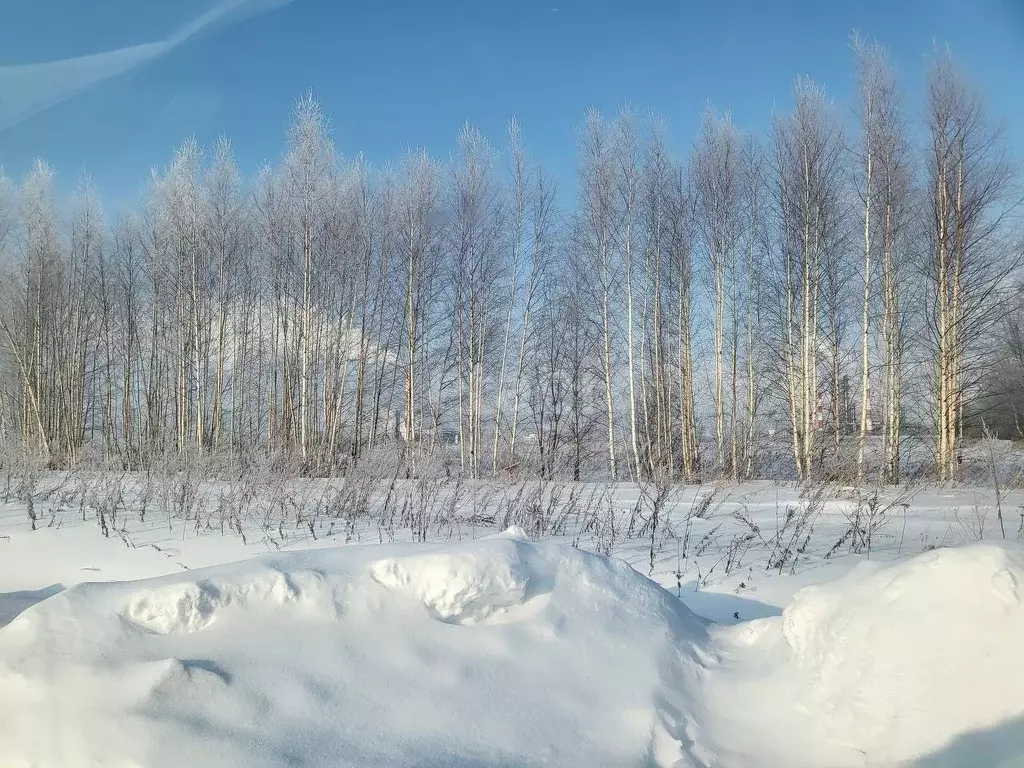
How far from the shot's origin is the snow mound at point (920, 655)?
1960mm

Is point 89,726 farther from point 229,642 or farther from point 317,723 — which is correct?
point 317,723

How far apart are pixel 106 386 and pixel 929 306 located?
2307 cm

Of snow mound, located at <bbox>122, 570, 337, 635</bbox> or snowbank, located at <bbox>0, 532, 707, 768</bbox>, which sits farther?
snow mound, located at <bbox>122, 570, 337, 635</bbox>

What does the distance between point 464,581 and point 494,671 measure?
38 centimetres

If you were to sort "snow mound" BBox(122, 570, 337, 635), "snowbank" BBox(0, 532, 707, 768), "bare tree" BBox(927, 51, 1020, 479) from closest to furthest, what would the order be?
"snowbank" BBox(0, 532, 707, 768) → "snow mound" BBox(122, 570, 337, 635) → "bare tree" BBox(927, 51, 1020, 479)

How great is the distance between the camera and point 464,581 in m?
2.58

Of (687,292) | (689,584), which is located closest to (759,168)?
(687,292)

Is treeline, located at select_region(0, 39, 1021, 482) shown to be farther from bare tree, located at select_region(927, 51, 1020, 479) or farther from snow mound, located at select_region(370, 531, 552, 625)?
snow mound, located at select_region(370, 531, 552, 625)

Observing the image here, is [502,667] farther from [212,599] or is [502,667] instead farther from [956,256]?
[956,256]

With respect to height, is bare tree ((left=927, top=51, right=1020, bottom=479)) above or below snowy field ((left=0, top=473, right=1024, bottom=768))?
above

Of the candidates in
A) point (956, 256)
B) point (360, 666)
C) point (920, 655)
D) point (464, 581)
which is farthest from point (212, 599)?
point (956, 256)

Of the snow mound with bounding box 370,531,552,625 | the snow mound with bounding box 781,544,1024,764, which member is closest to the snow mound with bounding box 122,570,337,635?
the snow mound with bounding box 370,531,552,625

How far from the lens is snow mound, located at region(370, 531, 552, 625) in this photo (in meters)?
2.58

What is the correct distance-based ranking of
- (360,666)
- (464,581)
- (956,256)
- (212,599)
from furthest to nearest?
(956,256) < (464,581) < (212,599) < (360,666)
